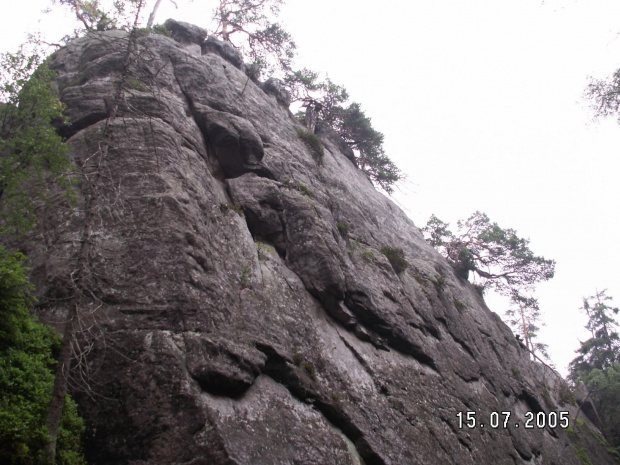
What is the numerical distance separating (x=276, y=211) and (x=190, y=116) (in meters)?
4.34

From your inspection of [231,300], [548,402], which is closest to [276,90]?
[231,300]

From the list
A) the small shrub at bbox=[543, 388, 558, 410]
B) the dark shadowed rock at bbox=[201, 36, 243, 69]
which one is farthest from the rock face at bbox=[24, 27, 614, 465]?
the small shrub at bbox=[543, 388, 558, 410]

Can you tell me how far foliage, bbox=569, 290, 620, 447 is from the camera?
3136cm

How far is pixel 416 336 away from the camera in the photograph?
1460 cm

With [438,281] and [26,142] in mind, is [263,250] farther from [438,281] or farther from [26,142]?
[438,281]

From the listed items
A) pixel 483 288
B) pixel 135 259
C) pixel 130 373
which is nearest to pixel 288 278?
pixel 135 259

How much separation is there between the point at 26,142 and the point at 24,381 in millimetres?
5155

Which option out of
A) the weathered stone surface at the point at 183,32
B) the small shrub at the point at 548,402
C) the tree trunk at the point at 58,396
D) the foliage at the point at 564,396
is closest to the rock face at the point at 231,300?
the tree trunk at the point at 58,396

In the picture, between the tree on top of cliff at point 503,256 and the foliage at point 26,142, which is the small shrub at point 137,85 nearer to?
the foliage at point 26,142

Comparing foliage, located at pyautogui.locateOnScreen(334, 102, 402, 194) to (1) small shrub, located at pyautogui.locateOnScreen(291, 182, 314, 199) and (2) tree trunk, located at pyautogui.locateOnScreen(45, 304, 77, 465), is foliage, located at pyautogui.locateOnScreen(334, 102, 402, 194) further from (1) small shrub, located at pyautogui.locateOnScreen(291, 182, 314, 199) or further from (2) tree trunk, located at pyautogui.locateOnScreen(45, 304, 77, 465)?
(2) tree trunk, located at pyautogui.locateOnScreen(45, 304, 77, 465)

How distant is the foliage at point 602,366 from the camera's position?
31.4m

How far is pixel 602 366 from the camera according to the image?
3703 centimetres

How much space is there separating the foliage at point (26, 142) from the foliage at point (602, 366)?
35474 millimetres

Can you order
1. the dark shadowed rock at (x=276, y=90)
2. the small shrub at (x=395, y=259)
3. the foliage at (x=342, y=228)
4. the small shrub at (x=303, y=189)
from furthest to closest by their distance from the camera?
1. the dark shadowed rock at (x=276, y=90)
2. the small shrub at (x=395, y=259)
3. the foliage at (x=342, y=228)
4. the small shrub at (x=303, y=189)
